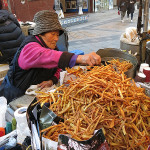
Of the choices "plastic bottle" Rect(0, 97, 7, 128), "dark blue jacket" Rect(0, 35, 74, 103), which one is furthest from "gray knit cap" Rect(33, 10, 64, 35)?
"plastic bottle" Rect(0, 97, 7, 128)

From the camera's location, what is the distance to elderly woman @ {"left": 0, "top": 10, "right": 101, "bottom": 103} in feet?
5.52

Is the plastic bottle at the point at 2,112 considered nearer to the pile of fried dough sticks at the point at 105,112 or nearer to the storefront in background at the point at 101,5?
the pile of fried dough sticks at the point at 105,112

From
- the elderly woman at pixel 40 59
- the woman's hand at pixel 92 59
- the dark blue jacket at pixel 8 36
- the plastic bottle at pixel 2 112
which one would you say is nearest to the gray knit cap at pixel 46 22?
the elderly woman at pixel 40 59

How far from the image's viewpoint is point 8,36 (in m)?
3.42

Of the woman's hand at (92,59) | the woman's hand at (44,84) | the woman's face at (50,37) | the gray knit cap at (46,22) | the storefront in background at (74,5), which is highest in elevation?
the storefront in background at (74,5)

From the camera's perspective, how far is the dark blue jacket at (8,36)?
3373mm

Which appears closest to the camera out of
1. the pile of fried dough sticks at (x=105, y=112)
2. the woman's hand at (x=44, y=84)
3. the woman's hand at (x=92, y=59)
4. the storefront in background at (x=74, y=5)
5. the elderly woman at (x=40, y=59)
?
the pile of fried dough sticks at (x=105, y=112)

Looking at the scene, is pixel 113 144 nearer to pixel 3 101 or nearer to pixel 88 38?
pixel 3 101

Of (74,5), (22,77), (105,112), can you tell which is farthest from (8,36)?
(74,5)

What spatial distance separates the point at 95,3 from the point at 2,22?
1833 cm

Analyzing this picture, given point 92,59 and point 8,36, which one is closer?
point 92,59

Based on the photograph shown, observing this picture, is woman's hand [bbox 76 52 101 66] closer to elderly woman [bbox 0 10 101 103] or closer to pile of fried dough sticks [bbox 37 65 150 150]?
elderly woman [bbox 0 10 101 103]

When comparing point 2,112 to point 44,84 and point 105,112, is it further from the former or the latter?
point 105,112

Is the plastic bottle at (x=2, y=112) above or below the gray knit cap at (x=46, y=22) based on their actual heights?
below
